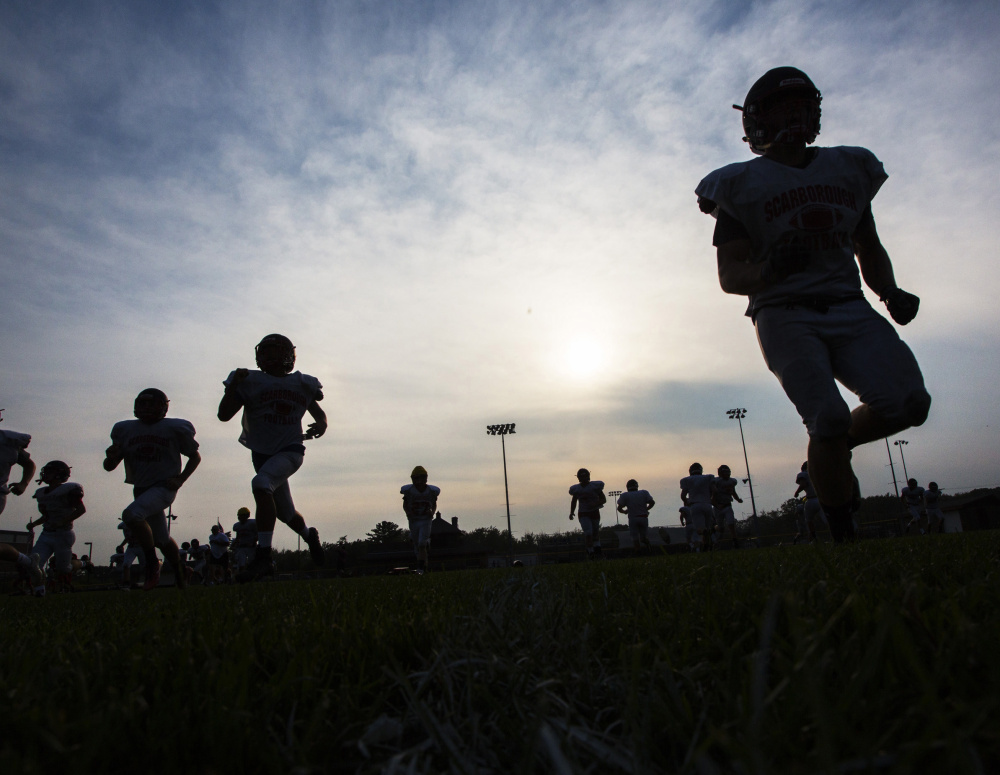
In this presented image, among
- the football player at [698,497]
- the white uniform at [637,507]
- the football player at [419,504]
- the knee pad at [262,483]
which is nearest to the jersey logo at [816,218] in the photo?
the knee pad at [262,483]

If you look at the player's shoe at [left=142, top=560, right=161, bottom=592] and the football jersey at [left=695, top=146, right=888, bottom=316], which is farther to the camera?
the player's shoe at [left=142, top=560, right=161, bottom=592]

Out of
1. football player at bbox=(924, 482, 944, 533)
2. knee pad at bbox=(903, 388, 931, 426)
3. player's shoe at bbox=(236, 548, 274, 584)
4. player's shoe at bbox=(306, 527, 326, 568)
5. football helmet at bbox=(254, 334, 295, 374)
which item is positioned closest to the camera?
knee pad at bbox=(903, 388, 931, 426)

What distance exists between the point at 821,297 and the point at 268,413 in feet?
19.8

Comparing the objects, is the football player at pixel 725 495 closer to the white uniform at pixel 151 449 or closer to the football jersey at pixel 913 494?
the football jersey at pixel 913 494

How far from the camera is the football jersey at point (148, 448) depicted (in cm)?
752

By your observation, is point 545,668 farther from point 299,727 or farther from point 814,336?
point 814,336

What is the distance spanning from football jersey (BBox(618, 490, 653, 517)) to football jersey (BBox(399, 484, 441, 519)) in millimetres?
6723

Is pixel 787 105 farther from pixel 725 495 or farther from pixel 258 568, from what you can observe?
pixel 725 495

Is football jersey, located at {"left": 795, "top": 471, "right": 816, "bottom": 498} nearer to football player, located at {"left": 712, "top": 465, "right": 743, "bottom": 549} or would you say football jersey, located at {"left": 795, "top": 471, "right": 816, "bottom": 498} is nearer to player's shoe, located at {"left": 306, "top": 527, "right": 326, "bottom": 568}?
football player, located at {"left": 712, "top": 465, "right": 743, "bottom": 549}

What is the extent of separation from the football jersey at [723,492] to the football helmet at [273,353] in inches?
590

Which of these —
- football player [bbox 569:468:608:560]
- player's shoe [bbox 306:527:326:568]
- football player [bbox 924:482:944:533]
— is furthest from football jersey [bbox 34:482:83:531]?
football player [bbox 924:482:944:533]

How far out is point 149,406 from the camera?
296 inches

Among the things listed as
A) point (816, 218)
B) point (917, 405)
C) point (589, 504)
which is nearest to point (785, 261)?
point (816, 218)

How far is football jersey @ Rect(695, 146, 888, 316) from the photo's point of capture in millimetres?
4004
